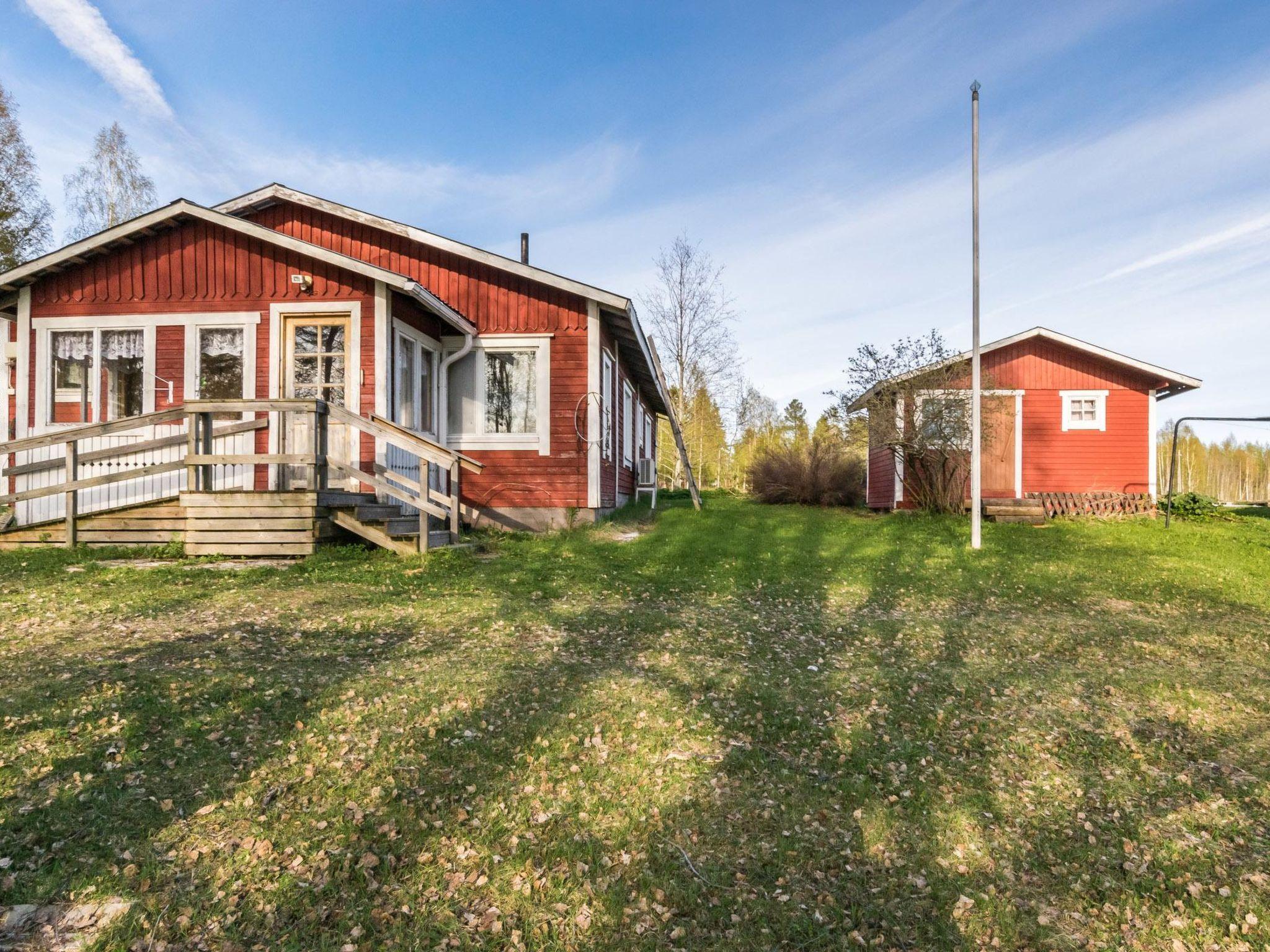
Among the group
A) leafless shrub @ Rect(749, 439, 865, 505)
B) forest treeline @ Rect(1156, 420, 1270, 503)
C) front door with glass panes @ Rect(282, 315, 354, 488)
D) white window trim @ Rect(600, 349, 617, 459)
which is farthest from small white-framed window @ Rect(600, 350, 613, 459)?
forest treeline @ Rect(1156, 420, 1270, 503)

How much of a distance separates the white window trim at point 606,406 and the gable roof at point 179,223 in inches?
116

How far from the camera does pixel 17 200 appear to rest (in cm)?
2042

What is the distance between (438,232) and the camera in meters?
11.7

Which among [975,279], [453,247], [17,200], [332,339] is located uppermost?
[17,200]

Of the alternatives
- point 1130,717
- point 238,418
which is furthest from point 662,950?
point 238,418

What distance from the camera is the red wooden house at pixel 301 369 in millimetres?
9500

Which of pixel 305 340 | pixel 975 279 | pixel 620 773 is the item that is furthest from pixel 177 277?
pixel 975 279

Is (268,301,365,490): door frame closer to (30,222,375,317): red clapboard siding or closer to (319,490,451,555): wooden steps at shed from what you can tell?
(30,222,375,317): red clapboard siding

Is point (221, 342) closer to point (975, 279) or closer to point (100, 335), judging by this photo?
point (100, 335)

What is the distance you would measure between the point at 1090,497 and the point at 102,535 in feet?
63.3

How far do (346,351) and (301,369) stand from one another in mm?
822

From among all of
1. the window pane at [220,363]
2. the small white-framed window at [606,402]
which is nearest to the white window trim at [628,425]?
the small white-framed window at [606,402]

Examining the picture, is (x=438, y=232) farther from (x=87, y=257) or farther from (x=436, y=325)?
(x=87, y=257)

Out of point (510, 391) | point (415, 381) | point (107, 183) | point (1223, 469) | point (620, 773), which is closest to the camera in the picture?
point (620, 773)
